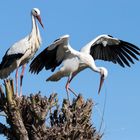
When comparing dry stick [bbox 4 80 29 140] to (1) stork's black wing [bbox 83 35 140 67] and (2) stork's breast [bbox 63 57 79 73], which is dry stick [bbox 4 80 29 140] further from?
(1) stork's black wing [bbox 83 35 140 67]

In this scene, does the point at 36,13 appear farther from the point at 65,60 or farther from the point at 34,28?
the point at 65,60

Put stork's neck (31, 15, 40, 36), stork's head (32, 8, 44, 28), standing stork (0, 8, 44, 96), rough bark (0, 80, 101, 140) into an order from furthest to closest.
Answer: stork's head (32, 8, 44, 28) → stork's neck (31, 15, 40, 36) → standing stork (0, 8, 44, 96) → rough bark (0, 80, 101, 140)

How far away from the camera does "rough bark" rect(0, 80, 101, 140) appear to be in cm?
886

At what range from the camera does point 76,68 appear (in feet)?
41.8

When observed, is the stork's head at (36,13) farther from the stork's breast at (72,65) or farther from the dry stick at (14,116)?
the dry stick at (14,116)

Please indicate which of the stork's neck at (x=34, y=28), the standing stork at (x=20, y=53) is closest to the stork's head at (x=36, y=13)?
the stork's neck at (x=34, y=28)

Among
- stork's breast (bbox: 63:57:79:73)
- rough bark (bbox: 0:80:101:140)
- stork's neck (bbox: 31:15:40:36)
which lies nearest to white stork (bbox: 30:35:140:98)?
stork's breast (bbox: 63:57:79:73)

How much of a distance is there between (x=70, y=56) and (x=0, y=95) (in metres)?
3.74

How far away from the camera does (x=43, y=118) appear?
8914 millimetres

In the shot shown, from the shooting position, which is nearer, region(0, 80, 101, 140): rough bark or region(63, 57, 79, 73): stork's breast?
region(0, 80, 101, 140): rough bark

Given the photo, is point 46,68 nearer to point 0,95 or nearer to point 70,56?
point 70,56

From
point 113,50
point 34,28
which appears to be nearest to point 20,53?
point 34,28

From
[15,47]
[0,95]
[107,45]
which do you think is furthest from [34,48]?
[0,95]

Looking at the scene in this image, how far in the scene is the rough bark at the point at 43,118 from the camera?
8.86 m
